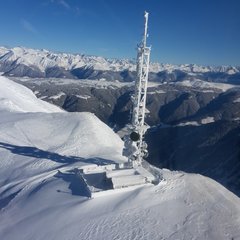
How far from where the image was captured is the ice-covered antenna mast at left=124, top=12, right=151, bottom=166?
2450 centimetres

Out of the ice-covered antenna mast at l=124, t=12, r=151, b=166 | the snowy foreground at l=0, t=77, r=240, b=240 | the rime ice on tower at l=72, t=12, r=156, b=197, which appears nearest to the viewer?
the snowy foreground at l=0, t=77, r=240, b=240

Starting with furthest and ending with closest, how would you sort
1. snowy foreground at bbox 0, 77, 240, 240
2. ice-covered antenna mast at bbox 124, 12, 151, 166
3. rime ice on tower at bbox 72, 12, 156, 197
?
Result: ice-covered antenna mast at bbox 124, 12, 151, 166
rime ice on tower at bbox 72, 12, 156, 197
snowy foreground at bbox 0, 77, 240, 240

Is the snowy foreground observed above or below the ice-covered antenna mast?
below

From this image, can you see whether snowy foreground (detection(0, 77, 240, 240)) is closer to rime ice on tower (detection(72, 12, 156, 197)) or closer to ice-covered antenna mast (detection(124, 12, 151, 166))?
rime ice on tower (detection(72, 12, 156, 197))

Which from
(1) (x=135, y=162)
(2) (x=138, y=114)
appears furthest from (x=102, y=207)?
(2) (x=138, y=114)

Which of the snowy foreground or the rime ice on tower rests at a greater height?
the rime ice on tower

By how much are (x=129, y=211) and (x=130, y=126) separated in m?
7.69

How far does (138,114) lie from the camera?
82.1 ft

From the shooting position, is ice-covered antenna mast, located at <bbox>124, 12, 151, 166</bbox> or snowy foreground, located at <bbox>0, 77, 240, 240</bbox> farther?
ice-covered antenna mast, located at <bbox>124, 12, 151, 166</bbox>

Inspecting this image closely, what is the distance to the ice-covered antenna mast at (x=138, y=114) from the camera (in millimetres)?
24500

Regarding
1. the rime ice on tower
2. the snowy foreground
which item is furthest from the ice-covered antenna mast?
the snowy foreground

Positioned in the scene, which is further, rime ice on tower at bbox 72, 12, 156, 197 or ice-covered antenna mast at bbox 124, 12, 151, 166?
ice-covered antenna mast at bbox 124, 12, 151, 166

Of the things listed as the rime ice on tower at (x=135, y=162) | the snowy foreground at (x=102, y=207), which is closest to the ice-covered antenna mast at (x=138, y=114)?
the rime ice on tower at (x=135, y=162)

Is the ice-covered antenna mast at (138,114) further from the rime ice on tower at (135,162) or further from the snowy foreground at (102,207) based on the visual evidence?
the snowy foreground at (102,207)
